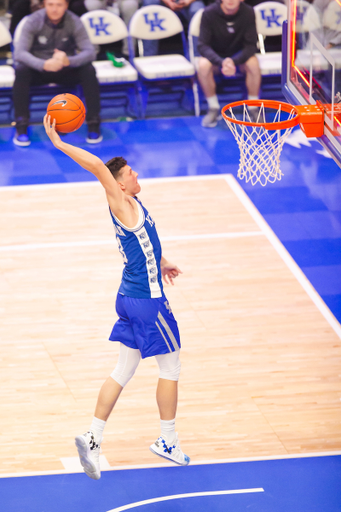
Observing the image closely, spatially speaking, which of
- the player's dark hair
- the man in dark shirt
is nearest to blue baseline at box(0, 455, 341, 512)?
the player's dark hair

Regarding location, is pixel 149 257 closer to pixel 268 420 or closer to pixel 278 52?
pixel 268 420

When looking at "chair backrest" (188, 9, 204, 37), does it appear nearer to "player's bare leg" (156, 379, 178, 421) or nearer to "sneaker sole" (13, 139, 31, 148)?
"sneaker sole" (13, 139, 31, 148)

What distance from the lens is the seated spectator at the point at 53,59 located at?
33.2 feet

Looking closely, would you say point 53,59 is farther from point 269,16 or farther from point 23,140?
point 269,16

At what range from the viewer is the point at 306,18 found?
6098 millimetres

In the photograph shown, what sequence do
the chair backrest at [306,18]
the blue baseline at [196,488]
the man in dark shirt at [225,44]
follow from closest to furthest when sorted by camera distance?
the blue baseline at [196,488]
the chair backrest at [306,18]
the man in dark shirt at [225,44]

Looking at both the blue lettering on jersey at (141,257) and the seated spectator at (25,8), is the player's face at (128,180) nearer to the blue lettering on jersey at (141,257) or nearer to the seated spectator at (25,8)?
the blue lettering on jersey at (141,257)

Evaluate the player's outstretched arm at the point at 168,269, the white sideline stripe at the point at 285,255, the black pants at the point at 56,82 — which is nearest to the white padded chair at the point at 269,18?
the black pants at the point at 56,82

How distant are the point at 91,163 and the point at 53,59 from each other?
6.71 m

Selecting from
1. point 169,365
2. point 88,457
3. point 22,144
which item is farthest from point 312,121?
point 22,144

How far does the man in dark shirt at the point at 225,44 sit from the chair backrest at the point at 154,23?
0.71 m

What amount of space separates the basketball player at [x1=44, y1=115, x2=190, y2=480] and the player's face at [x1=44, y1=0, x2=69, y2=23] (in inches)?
256

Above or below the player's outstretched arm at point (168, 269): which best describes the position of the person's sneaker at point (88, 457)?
below

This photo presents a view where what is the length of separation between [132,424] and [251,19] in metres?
7.54
